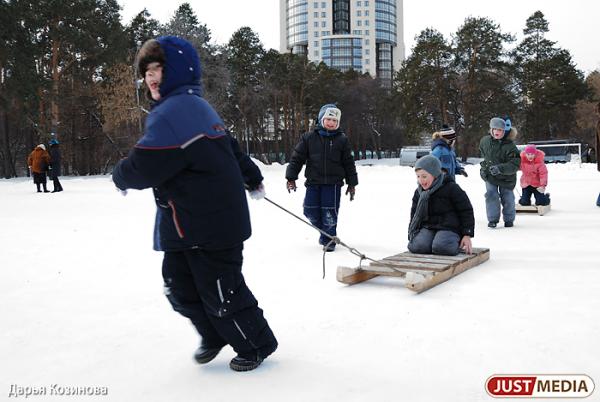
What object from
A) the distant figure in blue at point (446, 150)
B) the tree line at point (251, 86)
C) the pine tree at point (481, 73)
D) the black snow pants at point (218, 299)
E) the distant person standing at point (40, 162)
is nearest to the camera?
the black snow pants at point (218, 299)

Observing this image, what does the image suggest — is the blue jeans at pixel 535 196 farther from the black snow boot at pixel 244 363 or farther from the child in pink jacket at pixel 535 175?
the black snow boot at pixel 244 363

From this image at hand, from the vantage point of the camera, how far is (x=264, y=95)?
176ft

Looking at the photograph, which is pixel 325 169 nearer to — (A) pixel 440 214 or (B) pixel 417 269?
(A) pixel 440 214

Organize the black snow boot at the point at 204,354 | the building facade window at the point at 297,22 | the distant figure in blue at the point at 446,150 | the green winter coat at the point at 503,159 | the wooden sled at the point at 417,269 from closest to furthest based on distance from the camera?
the black snow boot at the point at 204,354, the wooden sled at the point at 417,269, the distant figure in blue at the point at 446,150, the green winter coat at the point at 503,159, the building facade window at the point at 297,22

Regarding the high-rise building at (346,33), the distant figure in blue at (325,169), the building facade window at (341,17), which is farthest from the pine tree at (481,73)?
the building facade window at (341,17)

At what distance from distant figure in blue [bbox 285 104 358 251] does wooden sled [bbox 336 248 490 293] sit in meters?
1.58

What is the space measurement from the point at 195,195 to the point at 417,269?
300cm

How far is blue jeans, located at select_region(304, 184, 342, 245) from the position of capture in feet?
24.0

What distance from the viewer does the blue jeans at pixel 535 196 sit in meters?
11.6

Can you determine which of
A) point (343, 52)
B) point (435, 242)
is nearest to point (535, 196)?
point (435, 242)

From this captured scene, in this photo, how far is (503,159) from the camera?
29.6ft

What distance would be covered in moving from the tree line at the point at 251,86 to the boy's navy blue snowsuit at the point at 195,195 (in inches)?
927

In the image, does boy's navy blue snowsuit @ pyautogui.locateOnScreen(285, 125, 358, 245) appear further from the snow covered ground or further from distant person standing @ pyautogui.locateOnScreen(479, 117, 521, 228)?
distant person standing @ pyautogui.locateOnScreen(479, 117, 521, 228)

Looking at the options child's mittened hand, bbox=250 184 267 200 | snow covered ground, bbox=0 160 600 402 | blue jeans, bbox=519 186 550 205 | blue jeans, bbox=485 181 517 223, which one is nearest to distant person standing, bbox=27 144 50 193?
snow covered ground, bbox=0 160 600 402
